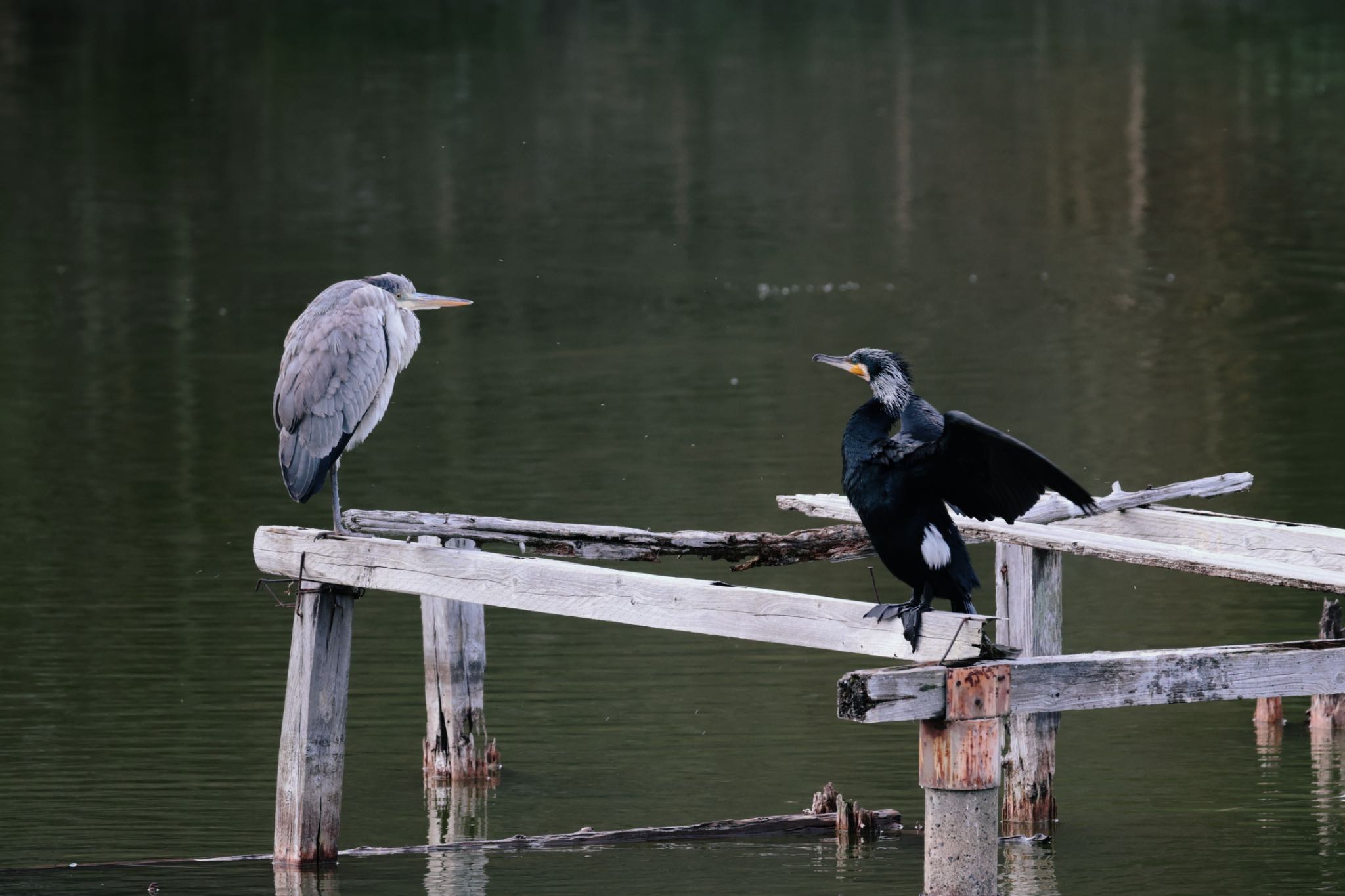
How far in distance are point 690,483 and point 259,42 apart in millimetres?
37733

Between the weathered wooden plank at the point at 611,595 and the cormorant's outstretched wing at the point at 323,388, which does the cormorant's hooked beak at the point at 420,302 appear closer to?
the cormorant's outstretched wing at the point at 323,388

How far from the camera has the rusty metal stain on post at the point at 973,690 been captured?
6074 millimetres

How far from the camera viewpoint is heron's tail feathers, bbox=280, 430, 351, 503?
871cm

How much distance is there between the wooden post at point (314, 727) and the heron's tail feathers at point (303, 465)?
49 cm

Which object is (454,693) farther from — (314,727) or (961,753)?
(961,753)

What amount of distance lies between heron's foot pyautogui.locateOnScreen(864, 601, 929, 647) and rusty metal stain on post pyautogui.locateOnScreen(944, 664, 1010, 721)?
0.43 m

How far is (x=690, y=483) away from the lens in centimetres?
1673

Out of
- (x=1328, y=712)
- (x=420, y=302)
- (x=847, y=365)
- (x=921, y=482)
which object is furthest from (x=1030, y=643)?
(x=420, y=302)

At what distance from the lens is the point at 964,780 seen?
6.16m

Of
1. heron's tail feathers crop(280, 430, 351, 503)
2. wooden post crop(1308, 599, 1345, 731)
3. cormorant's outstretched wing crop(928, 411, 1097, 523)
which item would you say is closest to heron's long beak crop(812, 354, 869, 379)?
cormorant's outstretched wing crop(928, 411, 1097, 523)

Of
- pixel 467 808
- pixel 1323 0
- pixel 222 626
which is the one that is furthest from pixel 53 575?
pixel 1323 0

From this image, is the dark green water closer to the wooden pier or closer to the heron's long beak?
the wooden pier

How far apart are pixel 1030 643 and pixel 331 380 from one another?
2928mm

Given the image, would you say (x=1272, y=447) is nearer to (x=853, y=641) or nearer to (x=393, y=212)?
(x=853, y=641)
